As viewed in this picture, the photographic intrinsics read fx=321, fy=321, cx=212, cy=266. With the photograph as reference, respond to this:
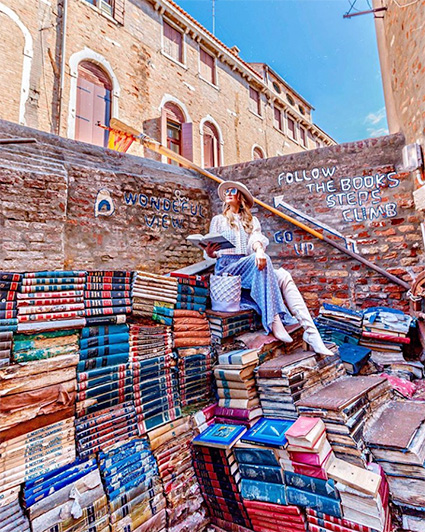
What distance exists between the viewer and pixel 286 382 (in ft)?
6.95

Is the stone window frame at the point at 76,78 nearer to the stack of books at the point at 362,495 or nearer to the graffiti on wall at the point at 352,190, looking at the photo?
the graffiti on wall at the point at 352,190

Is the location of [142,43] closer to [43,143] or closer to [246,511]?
[43,143]

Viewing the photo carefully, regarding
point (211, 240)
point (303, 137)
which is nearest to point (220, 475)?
point (211, 240)

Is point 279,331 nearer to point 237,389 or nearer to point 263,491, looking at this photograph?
point 237,389

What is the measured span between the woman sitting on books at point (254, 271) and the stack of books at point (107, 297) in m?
1.16

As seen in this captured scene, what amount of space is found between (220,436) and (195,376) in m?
0.49

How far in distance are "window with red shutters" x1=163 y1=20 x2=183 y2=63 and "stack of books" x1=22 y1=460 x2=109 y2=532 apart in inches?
503

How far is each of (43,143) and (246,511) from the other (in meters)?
4.59

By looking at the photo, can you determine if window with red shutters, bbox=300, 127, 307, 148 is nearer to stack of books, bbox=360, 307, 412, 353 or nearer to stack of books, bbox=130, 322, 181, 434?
stack of books, bbox=360, 307, 412, 353

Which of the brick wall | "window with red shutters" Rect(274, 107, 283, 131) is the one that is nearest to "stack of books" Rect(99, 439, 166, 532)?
the brick wall

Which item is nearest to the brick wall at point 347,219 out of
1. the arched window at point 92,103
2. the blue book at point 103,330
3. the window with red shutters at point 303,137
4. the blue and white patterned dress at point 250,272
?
the blue and white patterned dress at point 250,272

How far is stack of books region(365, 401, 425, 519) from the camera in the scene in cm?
173

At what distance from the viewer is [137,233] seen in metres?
4.89

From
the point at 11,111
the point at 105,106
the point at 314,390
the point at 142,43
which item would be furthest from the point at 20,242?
the point at 142,43
